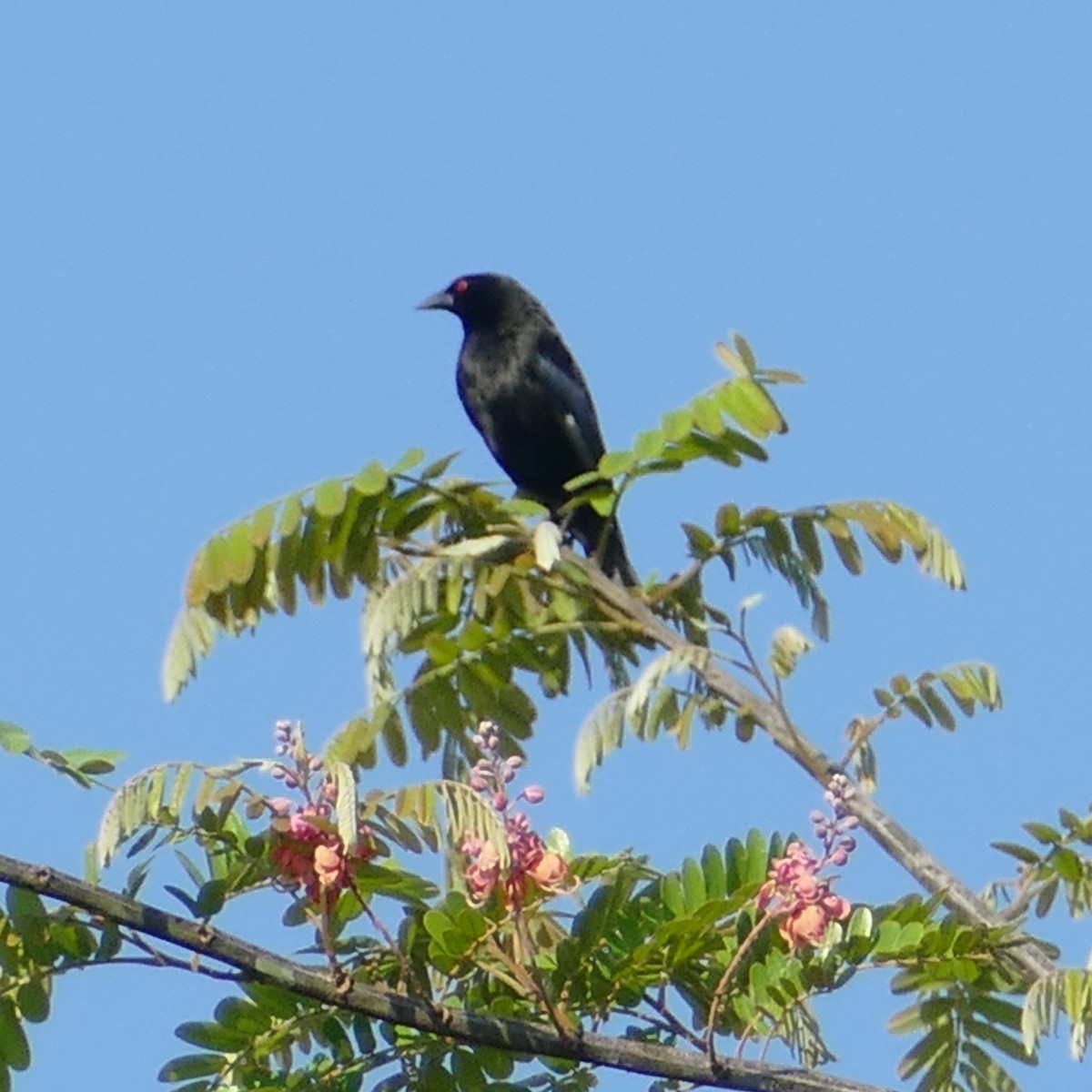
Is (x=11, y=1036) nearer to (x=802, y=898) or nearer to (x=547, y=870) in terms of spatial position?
(x=547, y=870)

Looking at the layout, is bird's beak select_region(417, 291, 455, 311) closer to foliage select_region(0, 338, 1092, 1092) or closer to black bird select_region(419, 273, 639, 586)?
black bird select_region(419, 273, 639, 586)

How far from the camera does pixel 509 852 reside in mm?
2045

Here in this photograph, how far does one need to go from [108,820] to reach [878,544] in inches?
51.8

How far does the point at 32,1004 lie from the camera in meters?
2.21

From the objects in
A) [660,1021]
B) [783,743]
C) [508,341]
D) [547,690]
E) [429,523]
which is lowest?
[660,1021]

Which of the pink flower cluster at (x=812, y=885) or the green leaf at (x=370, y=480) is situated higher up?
the green leaf at (x=370, y=480)

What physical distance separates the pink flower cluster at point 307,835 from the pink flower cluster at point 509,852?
0.40ft

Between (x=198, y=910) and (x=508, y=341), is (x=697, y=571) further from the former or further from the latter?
(x=508, y=341)

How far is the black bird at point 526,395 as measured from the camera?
21.8 feet

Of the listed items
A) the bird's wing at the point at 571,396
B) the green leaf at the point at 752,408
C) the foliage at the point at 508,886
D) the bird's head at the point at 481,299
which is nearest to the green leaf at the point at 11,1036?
the foliage at the point at 508,886

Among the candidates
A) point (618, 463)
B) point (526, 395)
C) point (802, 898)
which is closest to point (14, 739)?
point (802, 898)

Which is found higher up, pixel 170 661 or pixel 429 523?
pixel 429 523

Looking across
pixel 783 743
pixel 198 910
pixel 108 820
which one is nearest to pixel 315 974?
pixel 198 910

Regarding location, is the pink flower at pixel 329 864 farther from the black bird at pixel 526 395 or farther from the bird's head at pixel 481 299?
the bird's head at pixel 481 299
